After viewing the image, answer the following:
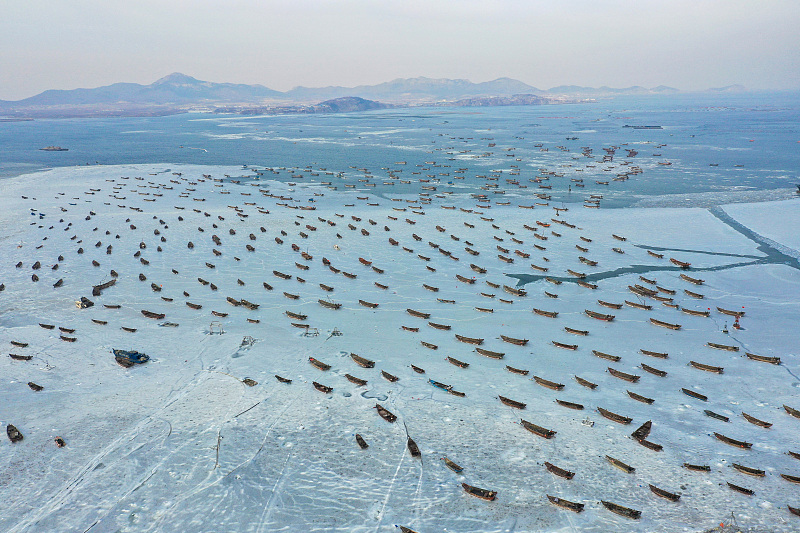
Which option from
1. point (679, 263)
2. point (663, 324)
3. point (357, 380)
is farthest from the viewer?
point (679, 263)

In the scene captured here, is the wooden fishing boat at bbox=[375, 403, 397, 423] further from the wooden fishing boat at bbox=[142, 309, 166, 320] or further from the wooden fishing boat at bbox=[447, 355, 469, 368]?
the wooden fishing boat at bbox=[142, 309, 166, 320]

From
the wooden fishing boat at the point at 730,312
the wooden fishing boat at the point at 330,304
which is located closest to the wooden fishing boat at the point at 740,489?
the wooden fishing boat at the point at 730,312

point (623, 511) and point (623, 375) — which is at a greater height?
point (623, 375)

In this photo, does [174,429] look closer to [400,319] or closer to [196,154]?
[400,319]

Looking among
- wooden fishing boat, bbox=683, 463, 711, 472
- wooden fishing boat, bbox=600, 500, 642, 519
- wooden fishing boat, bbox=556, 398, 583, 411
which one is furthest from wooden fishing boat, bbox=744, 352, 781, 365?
wooden fishing boat, bbox=600, 500, 642, 519

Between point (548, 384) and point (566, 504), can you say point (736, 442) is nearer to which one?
point (548, 384)

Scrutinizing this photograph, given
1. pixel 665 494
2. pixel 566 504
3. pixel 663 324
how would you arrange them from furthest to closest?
pixel 663 324, pixel 665 494, pixel 566 504

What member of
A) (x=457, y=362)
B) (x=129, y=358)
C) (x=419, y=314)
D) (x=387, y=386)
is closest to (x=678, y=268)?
(x=419, y=314)

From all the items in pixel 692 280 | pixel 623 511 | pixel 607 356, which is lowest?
pixel 623 511

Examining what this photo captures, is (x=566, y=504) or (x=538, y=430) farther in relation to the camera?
(x=538, y=430)
